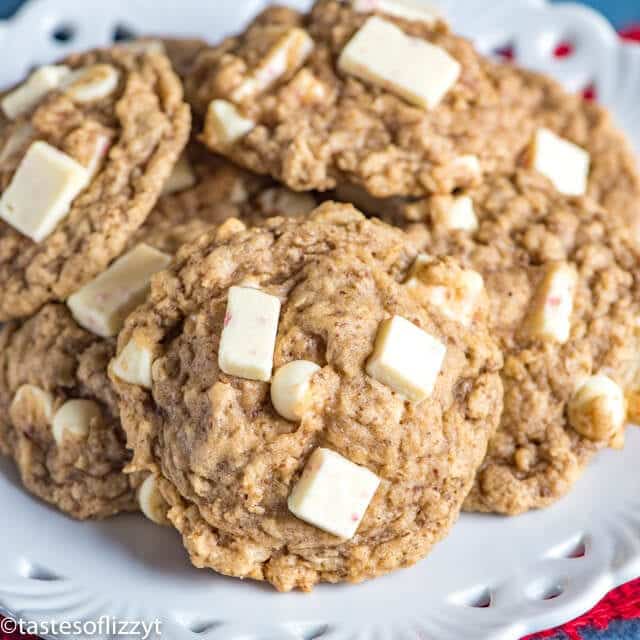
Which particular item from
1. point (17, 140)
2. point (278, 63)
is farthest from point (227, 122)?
point (17, 140)

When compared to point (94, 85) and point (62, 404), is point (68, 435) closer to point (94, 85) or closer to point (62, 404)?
point (62, 404)

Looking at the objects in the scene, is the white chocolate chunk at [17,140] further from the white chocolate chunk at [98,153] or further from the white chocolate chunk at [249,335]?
the white chocolate chunk at [249,335]

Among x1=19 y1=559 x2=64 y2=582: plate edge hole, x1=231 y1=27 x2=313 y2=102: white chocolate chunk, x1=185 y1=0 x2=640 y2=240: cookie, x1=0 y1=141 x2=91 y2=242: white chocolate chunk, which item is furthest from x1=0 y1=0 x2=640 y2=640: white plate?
x1=231 y1=27 x2=313 y2=102: white chocolate chunk

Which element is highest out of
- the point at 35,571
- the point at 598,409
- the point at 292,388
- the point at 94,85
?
the point at 94,85

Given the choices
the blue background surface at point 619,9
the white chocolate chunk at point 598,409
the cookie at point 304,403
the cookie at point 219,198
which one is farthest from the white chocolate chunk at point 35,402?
the blue background surface at point 619,9

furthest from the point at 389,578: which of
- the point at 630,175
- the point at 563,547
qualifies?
the point at 630,175

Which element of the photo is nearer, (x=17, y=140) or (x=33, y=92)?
(x=17, y=140)

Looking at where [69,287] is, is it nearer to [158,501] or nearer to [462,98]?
[158,501]

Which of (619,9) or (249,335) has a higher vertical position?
(249,335)
